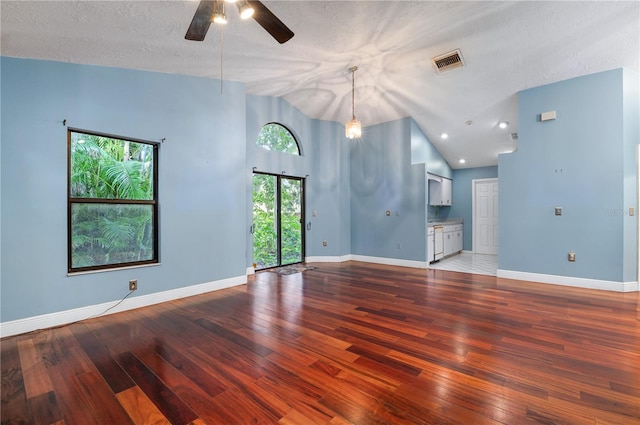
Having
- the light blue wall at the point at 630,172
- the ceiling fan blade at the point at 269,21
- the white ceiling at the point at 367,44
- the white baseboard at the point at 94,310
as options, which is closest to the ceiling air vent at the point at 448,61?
the white ceiling at the point at 367,44

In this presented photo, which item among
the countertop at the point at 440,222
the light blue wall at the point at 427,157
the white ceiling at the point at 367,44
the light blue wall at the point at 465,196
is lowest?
the countertop at the point at 440,222

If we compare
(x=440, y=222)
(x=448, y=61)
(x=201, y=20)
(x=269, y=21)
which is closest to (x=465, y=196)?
(x=440, y=222)

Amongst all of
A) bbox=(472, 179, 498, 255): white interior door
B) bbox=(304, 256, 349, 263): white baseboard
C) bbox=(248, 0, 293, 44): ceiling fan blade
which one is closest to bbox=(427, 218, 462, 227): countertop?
bbox=(472, 179, 498, 255): white interior door

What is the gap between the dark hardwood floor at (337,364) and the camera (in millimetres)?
1578

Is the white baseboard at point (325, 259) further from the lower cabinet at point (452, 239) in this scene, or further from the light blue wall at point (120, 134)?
the lower cabinet at point (452, 239)

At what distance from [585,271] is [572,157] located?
1698 mm

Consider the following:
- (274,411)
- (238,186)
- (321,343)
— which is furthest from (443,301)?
(238,186)

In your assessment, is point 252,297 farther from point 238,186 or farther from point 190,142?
point 190,142

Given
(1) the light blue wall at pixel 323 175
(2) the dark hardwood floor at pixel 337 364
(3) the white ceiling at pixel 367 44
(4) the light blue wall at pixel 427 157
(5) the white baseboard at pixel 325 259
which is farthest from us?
(5) the white baseboard at pixel 325 259

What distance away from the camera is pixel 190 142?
3.90 m

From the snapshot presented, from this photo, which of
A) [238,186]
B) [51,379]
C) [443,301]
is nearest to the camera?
[51,379]

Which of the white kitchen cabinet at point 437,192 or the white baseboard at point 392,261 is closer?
the white baseboard at point 392,261

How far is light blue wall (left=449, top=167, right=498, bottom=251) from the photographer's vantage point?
25.3ft

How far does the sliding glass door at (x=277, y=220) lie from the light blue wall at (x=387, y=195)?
1420 mm
